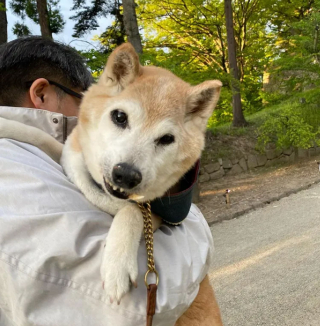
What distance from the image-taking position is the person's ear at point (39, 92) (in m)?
2.16

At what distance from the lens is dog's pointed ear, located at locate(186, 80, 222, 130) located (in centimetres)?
214

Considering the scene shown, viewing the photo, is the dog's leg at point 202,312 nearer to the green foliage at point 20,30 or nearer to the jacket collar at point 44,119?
the jacket collar at point 44,119

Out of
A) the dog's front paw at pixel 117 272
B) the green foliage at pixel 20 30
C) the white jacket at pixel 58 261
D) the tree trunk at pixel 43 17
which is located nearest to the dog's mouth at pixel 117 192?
the white jacket at pixel 58 261

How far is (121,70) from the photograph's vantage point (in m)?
2.08

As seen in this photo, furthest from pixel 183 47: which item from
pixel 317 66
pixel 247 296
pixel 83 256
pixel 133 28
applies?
pixel 83 256

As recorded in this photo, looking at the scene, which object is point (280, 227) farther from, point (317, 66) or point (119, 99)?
point (317, 66)

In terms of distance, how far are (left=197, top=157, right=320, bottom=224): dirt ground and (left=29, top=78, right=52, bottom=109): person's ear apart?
6.16 metres

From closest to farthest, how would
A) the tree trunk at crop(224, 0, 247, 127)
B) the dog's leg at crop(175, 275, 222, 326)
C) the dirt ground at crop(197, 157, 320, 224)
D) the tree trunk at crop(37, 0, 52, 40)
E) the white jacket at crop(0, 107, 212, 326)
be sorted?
the white jacket at crop(0, 107, 212, 326)
the dog's leg at crop(175, 275, 222, 326)
the dirt ground at crop(197, 157, 320, 224)
the tree trunk at crop(37, 0, 52, 40)
the tree trunk at crop(224, 0, 247, 127)

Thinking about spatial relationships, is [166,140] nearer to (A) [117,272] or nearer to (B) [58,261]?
(A) [117,272]

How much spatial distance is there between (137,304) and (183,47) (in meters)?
16.2

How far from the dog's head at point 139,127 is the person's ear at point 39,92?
0.94 feet

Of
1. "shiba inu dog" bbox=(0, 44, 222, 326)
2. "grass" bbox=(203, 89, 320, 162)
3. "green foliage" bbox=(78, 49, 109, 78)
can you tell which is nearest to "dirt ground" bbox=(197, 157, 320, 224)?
"grass" bbox=(203, 89, 320, 162)

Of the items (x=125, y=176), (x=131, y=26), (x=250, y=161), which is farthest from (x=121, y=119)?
(x=250, y=161)

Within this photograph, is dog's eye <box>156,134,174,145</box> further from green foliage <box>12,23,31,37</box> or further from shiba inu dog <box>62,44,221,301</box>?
green foliage <box>12,23,31,37</box>
